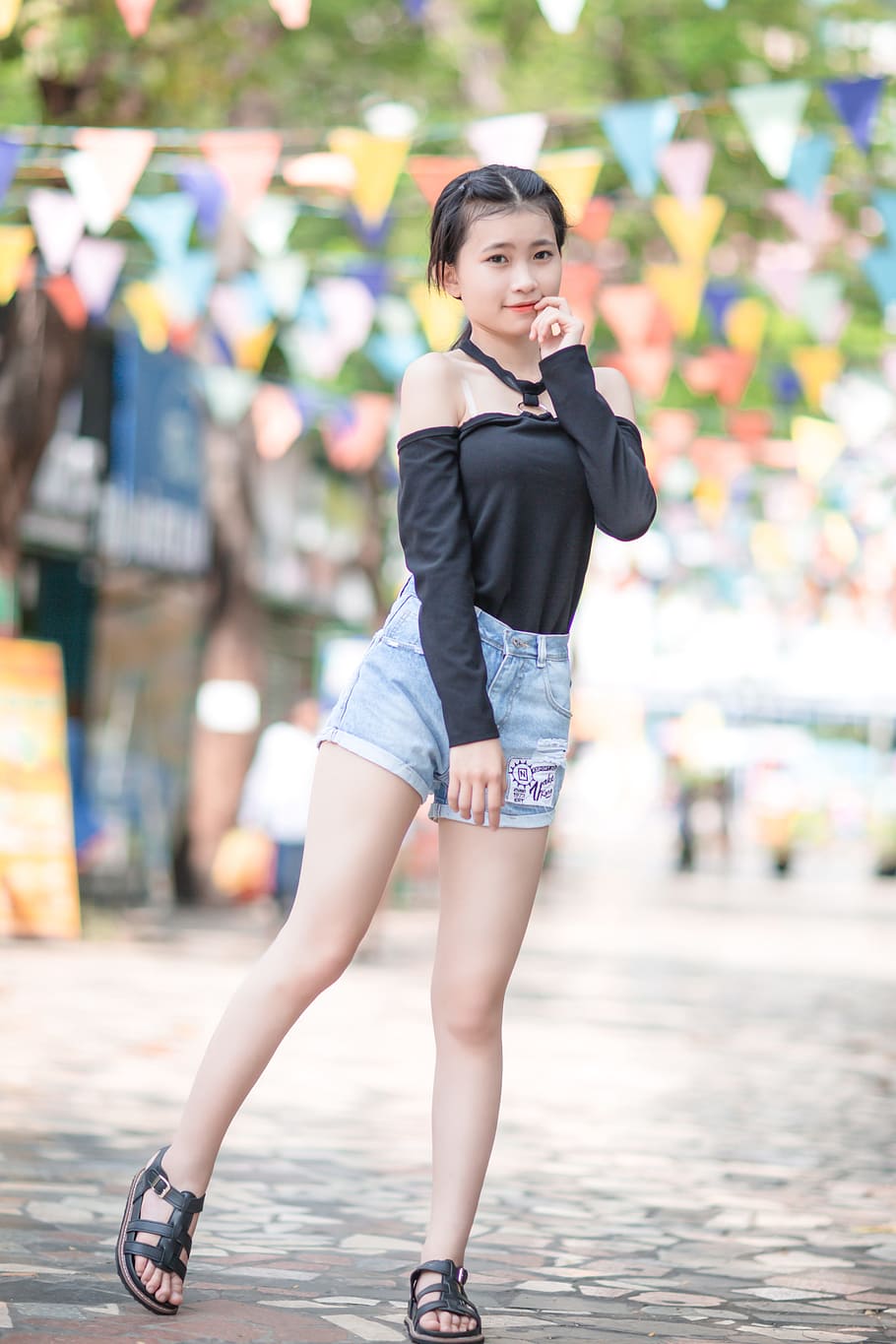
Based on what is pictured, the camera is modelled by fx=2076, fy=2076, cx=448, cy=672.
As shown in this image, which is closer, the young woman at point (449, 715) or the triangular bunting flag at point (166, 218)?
the young woman at point (449, 715)

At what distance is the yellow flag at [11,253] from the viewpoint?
36.9 ft

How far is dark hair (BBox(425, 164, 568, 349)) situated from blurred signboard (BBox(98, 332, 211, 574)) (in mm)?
15896

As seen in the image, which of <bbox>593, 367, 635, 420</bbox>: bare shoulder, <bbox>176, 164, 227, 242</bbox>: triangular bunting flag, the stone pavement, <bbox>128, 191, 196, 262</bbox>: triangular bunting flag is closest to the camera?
<bbox>593, 367, 635, 420</bbox>: bare shoulder

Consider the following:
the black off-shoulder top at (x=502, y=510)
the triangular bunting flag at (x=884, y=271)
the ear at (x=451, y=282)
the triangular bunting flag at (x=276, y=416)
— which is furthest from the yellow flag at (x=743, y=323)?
the black off-shoulder top at (x=502, y=510)

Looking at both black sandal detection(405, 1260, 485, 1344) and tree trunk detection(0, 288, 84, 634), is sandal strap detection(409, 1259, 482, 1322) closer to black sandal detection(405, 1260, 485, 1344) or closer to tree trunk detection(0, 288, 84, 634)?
black sandal detection(405, 1260, 485, 1344)

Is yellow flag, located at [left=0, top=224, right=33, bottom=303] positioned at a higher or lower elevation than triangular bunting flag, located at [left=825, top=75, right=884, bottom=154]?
lower

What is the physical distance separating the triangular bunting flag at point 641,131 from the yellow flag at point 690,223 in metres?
1.29

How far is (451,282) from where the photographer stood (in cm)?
359

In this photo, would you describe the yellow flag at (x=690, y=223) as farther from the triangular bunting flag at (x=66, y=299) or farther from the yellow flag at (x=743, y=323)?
the triangular bunting flag at (x=66, y=299)

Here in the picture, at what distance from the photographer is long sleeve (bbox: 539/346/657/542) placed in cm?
335

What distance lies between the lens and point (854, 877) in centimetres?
3216

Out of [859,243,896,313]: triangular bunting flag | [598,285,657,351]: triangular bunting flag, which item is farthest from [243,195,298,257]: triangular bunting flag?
[859,243,896,313]: triangular bunting flag

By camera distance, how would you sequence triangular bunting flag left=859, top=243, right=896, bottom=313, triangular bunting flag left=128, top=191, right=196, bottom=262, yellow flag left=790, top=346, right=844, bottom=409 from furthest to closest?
yellow flag left=790, top=346, right=844, bottom=409
triangular bunting flag left=859, top=243, right=896, bottom=313
triangular bunting flag left=128, top=191, right=196, bottom=262

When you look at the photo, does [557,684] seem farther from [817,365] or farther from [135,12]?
[817,365]
